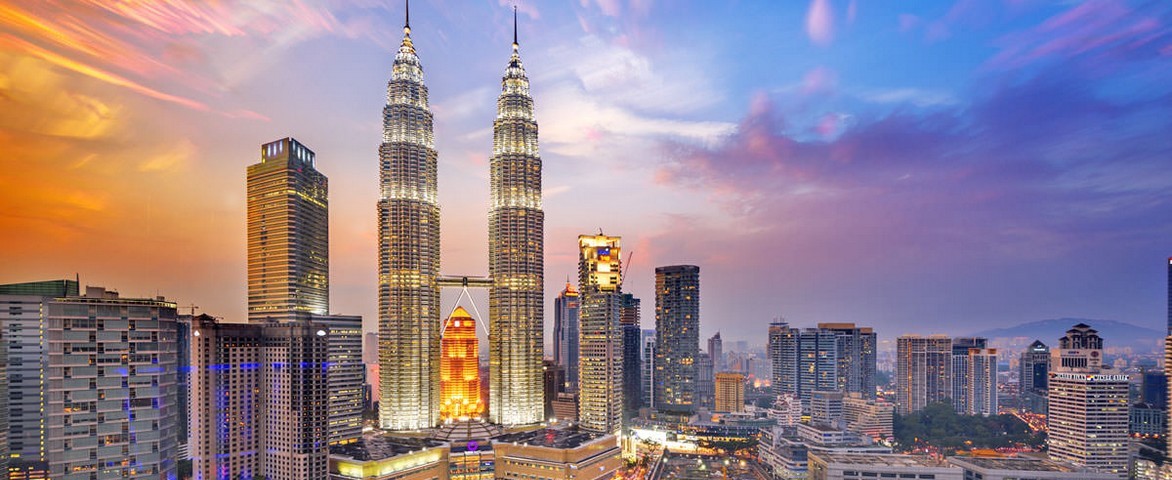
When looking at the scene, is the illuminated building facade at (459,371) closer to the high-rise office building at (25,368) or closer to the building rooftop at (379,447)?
the building rooftop at (379,447)

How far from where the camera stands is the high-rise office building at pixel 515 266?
208ft

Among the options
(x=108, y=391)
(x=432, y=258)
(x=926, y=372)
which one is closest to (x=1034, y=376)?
(x=926, y=372)

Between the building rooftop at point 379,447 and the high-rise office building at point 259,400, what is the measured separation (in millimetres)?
2479

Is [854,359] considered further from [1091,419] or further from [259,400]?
[259,400]

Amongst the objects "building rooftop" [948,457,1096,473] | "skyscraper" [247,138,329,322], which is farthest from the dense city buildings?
"skyscraper" [247,138,329,322]

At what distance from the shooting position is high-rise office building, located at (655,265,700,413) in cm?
9219

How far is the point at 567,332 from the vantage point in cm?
11181

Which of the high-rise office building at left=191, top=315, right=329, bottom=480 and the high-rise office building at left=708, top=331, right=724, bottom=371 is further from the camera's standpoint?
the high-rise office building at left=708, top=331, right=724, bottom=371

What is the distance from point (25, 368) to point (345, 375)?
73.7ft

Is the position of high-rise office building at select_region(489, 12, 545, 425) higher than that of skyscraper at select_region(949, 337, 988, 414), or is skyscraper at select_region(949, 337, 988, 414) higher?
high-rise office building at select_region(489, 12, 545, 425)

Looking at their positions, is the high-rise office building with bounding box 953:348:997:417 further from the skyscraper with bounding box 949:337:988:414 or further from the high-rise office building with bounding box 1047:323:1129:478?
the high-rise office building with bounding box 1047:323:1129:478

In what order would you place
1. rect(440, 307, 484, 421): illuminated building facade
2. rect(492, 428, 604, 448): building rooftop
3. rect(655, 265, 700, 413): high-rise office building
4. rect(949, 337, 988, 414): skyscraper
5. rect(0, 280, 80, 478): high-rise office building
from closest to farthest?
1. rect(0, 280, 80, 478): high-rise office building
2. rect(492, 428, 604, 448): building rooftop
3. rect(440, 307, 484, 421): illuminated building facade
4. rect(949, 337, 988, 414): skyscraper
5. rect(655, 265, 700, 413): high-rise office building

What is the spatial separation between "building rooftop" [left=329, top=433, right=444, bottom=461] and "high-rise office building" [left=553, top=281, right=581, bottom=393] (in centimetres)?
5427

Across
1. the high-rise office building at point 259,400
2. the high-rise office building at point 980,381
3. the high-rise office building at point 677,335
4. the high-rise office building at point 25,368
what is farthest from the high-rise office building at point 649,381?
the high-rise office building at point 25,368
